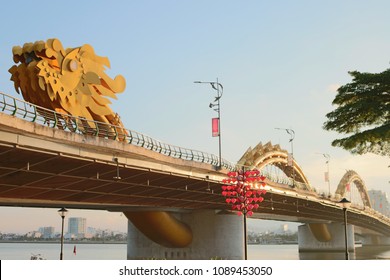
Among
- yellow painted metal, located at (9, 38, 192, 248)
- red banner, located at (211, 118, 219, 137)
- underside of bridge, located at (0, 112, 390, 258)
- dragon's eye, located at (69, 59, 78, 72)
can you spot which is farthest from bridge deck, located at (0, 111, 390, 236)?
dragon's eye, located at (69, 59, 78, 72)

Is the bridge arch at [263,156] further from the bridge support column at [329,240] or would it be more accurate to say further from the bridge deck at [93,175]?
the bridge deck at [93,175]

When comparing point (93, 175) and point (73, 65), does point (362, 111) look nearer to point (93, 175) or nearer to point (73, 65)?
point (93, 175)

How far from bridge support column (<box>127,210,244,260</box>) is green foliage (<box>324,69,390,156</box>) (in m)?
39.8

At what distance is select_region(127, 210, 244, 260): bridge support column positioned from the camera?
70.3 metres

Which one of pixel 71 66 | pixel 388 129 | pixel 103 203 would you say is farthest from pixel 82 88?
pixel 388 129

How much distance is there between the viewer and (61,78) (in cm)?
4897

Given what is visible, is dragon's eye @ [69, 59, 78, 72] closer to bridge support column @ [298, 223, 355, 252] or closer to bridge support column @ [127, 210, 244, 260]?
bridge support column @ [127, 210, 244, 260]

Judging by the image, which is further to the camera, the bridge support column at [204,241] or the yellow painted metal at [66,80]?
the bridge support column at [204,241]

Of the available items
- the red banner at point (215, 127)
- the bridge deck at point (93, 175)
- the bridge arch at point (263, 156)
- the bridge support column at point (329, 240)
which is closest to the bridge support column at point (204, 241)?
the bridge deck at point (93, 175)

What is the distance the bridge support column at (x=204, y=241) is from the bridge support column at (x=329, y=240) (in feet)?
200

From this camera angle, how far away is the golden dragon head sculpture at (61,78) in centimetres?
4734
